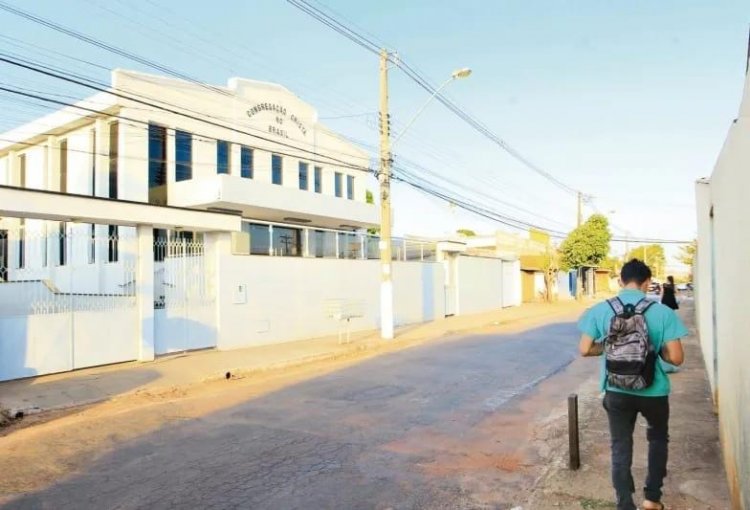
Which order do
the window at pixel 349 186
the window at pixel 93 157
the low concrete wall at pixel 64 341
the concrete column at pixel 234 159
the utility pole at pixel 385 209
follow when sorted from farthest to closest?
the window at pixel 349 186
the concrete column at pixel 234 159
the window at pixel 93 157
the utility pole at pixel 385 209
the low concrete wall at pixel 64 341

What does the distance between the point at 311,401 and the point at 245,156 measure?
59.3 feet

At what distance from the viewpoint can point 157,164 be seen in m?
21.2

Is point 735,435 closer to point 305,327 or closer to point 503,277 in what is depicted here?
point 305,327

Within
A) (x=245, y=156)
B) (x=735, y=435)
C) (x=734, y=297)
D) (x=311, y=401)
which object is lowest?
(x=311, y=401)

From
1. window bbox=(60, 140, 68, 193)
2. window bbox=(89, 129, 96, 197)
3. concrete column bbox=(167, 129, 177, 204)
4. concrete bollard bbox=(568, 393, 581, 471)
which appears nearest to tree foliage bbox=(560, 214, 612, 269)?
concrete column bbox=(167, 129, 177, 204)

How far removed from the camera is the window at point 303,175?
2805 cm

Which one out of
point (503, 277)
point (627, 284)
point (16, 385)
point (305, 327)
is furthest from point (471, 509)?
Result: point (503, 277)

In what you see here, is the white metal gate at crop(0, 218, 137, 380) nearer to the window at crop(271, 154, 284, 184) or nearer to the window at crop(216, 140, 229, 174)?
the window at crop(216, 140, 229, 174)

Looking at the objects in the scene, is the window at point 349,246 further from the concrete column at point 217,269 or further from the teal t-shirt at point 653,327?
the teal t-shirt at point 653,327

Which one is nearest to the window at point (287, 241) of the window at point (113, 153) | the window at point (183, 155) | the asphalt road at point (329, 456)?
the window at point (183, 155)

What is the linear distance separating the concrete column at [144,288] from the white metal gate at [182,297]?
37cm

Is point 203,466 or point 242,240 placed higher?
point 242,240

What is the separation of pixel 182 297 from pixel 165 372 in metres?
2.66

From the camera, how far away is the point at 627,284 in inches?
160
